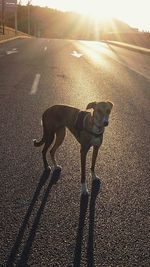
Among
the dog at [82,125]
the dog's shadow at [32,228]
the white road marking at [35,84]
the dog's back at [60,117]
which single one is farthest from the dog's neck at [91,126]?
the white road marking at [35,84]

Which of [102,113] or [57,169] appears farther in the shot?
[57,169]

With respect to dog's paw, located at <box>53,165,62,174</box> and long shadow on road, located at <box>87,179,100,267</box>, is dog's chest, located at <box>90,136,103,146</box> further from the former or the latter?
dog's paw, located at <box>53,165,62,174</box>

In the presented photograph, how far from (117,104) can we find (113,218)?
7535mm

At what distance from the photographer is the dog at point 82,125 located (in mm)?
5301

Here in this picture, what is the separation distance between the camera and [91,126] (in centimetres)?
546

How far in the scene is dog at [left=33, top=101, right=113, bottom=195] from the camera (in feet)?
17.4

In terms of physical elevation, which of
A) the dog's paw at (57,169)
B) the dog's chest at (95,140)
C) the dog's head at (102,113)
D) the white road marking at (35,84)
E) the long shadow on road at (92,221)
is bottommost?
the white road marking at (35,84)

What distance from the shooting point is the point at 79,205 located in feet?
17.1

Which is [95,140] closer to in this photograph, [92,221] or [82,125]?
[82,125]

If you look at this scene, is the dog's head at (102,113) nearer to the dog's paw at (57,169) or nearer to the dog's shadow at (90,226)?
the dog's shadow at (90,226)

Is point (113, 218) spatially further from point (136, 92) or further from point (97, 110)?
point (136, 92)

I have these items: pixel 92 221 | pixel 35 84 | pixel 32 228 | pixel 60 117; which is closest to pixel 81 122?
pixel 60 117

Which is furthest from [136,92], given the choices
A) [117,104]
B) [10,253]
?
[10,253]

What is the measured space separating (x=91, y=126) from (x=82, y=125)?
200mm
